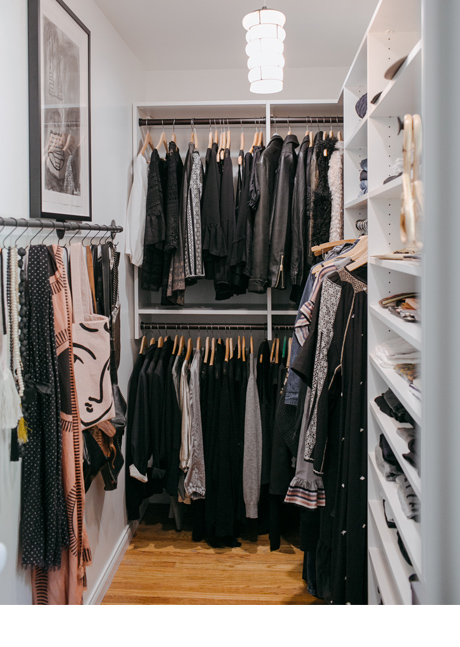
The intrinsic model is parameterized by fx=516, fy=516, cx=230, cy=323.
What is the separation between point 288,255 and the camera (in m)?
2.47

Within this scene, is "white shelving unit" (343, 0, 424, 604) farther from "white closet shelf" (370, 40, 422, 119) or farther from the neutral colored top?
the neutral colored top

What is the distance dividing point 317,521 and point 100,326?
106 cm

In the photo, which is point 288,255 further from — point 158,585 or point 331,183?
point 158,585

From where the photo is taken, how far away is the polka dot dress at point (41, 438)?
4.19 feet

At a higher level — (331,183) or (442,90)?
(331,183)

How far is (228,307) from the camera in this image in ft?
9.12

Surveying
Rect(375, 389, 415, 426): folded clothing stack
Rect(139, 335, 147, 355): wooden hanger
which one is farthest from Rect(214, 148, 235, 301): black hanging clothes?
Rect(375, 389, 415, 426): folded clothing stack

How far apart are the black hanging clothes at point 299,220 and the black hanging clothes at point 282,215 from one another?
3 centimetres

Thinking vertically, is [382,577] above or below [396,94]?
below

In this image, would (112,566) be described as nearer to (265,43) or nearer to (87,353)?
(87,353)

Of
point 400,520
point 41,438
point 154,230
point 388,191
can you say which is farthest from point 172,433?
point 388,191

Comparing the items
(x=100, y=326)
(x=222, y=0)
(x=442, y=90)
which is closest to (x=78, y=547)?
(x=100, y=326)

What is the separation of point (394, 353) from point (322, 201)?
1.22 m

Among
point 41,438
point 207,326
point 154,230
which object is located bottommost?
point 41,438
